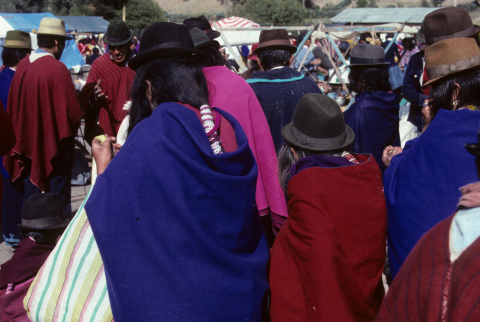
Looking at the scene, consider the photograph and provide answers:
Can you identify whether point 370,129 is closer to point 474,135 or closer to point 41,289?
point 474,135

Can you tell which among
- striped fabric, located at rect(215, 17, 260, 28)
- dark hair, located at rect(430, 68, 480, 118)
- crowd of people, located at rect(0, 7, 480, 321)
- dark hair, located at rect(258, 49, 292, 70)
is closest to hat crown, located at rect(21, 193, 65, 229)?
crowd of people, located at rect(0, 7, 480, 321)

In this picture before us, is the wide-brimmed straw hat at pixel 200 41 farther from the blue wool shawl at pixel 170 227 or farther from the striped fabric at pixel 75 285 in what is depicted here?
the striped fabric at pixel 75 285

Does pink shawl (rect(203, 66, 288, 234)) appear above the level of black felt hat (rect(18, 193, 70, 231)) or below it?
above

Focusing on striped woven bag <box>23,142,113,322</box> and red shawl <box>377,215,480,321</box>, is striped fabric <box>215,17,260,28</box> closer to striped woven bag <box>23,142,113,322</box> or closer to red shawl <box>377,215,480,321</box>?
striped woven bag <box>23,142,113,322</box>

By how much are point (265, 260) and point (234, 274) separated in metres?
0.22

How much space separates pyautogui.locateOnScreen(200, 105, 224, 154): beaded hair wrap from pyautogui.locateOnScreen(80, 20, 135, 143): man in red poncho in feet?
6.82

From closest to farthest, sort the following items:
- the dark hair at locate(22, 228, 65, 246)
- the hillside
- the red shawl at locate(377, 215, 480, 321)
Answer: the red shawl at locate(377, 215, 480, 321) < the dark hair at locate(22, 228, 65, 246) < the hillside

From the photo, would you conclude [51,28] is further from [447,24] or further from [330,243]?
[330,243]

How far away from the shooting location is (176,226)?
181 centimetres

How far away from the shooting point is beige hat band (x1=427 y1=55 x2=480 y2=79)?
2148 millimetres

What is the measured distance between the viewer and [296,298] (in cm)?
207

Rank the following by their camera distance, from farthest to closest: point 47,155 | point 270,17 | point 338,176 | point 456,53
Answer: point 270,17 → point 47,155 → point 456,53 → point 338,176

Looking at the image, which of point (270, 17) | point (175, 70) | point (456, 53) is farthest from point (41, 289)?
point (270, 17)

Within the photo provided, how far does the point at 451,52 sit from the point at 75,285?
2.07 m
